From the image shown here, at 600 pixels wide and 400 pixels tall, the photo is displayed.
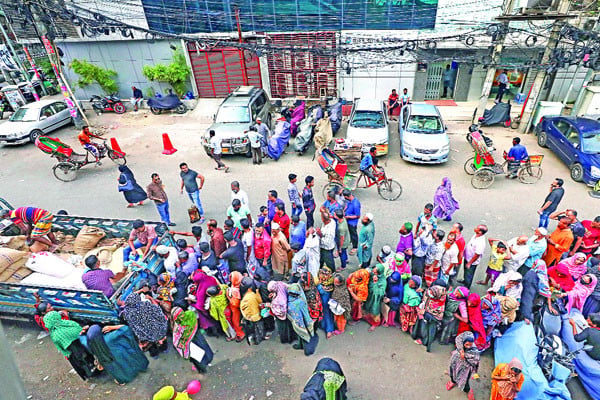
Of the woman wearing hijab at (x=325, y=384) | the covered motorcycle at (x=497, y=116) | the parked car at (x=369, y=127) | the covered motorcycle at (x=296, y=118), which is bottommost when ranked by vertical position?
the covered motorcycle at (x=497, y=116)

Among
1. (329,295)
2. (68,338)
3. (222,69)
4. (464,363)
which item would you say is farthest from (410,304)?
(222,69)

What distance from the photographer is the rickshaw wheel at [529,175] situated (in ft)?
32.3

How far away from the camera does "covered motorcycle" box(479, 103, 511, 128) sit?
13.7 m

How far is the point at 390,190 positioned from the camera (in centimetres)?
949

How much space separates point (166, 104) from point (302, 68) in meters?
6.86

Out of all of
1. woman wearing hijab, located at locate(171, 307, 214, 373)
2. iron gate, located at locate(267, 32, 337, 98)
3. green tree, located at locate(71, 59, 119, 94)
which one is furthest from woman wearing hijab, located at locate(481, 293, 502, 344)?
green tree, located at locate(71, 59, 119, 94)

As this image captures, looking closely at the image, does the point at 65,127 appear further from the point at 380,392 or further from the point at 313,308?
the point at 380,392

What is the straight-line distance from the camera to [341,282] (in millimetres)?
5121

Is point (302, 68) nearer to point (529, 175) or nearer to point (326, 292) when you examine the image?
point (529, 175)

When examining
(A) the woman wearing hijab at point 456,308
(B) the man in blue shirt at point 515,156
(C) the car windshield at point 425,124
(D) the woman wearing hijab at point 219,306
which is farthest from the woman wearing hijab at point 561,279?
(C) the car windshield at point 425,124

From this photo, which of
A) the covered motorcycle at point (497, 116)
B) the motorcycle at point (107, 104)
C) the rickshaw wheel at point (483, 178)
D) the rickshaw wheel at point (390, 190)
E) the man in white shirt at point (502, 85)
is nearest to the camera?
the rickshaw wheel at point (390, 190)

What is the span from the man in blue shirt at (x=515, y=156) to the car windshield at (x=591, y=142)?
65.2 inches

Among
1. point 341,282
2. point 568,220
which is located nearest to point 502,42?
point 568,220

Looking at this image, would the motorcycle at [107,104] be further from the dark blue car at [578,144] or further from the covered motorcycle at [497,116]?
the dark blue car at [578,144]
